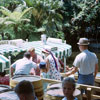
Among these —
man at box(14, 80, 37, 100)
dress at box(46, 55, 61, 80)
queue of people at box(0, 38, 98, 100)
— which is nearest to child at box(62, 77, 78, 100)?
queue of people at box(0, 38, 98, 100)

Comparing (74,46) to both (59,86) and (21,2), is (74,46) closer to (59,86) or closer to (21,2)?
(21,2)

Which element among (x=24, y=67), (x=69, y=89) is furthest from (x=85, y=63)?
(x=69, y=89)

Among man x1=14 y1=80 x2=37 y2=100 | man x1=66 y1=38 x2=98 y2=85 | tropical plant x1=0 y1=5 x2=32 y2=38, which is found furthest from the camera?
tropical plant x1=0 y1=5 x2=32 y2=38

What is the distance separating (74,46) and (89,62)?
16067 mm

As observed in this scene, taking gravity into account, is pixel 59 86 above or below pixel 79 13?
below

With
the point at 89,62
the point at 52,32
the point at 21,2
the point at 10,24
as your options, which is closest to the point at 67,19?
the point at 52,32

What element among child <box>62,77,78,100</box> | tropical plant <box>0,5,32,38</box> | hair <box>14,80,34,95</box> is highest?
tropical plant <box>0,5,32,38</box>

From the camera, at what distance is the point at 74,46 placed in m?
20.3

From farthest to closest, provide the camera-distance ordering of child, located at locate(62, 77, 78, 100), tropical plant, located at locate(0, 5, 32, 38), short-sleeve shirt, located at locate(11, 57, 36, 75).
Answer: tropical plant, located at locate(0, 5, 32, 38)
short-sleeve shirt, located at locate(11, 57, 36, 75)
child, located at locate(62, 77, 78, 100)

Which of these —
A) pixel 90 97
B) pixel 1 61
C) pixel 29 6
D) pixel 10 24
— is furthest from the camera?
pixel 29 6

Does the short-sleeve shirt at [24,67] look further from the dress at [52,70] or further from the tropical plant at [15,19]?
the tropical plant at [15,19]

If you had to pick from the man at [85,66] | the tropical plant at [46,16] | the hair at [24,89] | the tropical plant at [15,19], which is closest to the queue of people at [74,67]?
the man at [85,66]

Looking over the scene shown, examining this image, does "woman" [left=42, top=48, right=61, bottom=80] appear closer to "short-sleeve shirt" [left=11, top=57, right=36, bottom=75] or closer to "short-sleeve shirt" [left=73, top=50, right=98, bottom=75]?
"short-sleeve shirt" [left=11, top=57, right=36, bottom=75]

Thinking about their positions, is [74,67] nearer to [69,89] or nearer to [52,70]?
[52,70]
